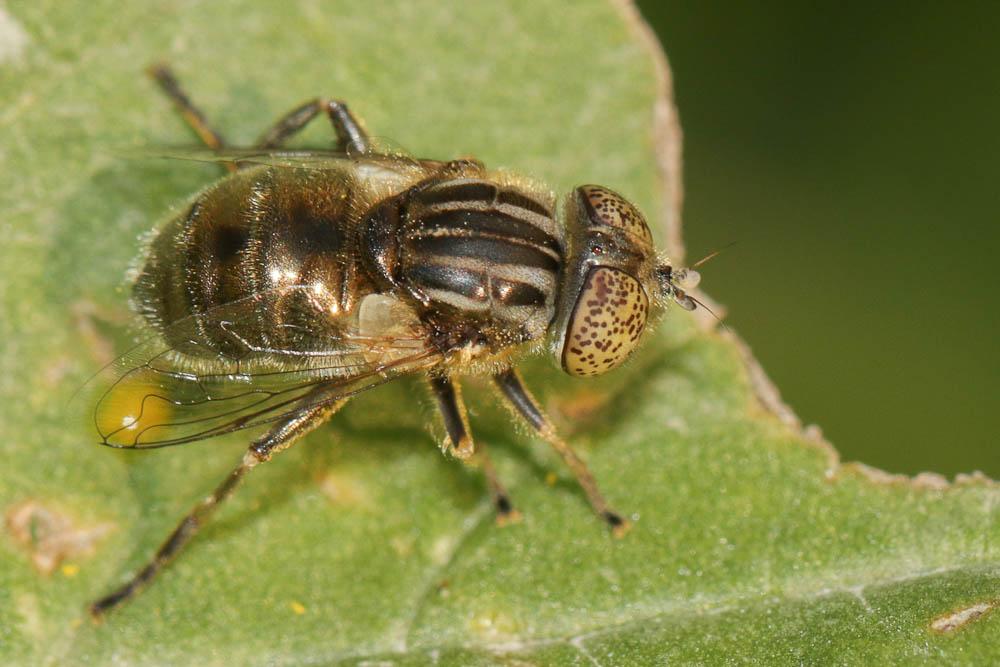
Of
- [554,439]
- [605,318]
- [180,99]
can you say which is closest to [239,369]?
[554,439]

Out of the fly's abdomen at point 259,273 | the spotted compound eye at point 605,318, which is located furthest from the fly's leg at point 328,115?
the spotted compound eye at point 605,318

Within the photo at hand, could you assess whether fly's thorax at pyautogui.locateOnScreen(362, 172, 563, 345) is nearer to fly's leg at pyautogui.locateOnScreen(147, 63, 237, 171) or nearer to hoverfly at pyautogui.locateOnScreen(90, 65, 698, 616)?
hoverfly at pyautogui.locateOnScreen(90, 65, 698, 616)

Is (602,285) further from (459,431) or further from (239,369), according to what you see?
(239,369)

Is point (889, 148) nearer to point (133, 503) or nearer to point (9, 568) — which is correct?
point (133, 503)

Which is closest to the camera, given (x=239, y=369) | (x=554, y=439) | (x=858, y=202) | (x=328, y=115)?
(x=239, y=369)

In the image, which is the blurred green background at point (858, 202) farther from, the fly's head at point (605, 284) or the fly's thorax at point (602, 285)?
the fly's thorax at point (602, 285)

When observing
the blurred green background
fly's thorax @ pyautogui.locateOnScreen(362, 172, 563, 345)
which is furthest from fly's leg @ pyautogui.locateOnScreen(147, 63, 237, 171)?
the blurred green background
